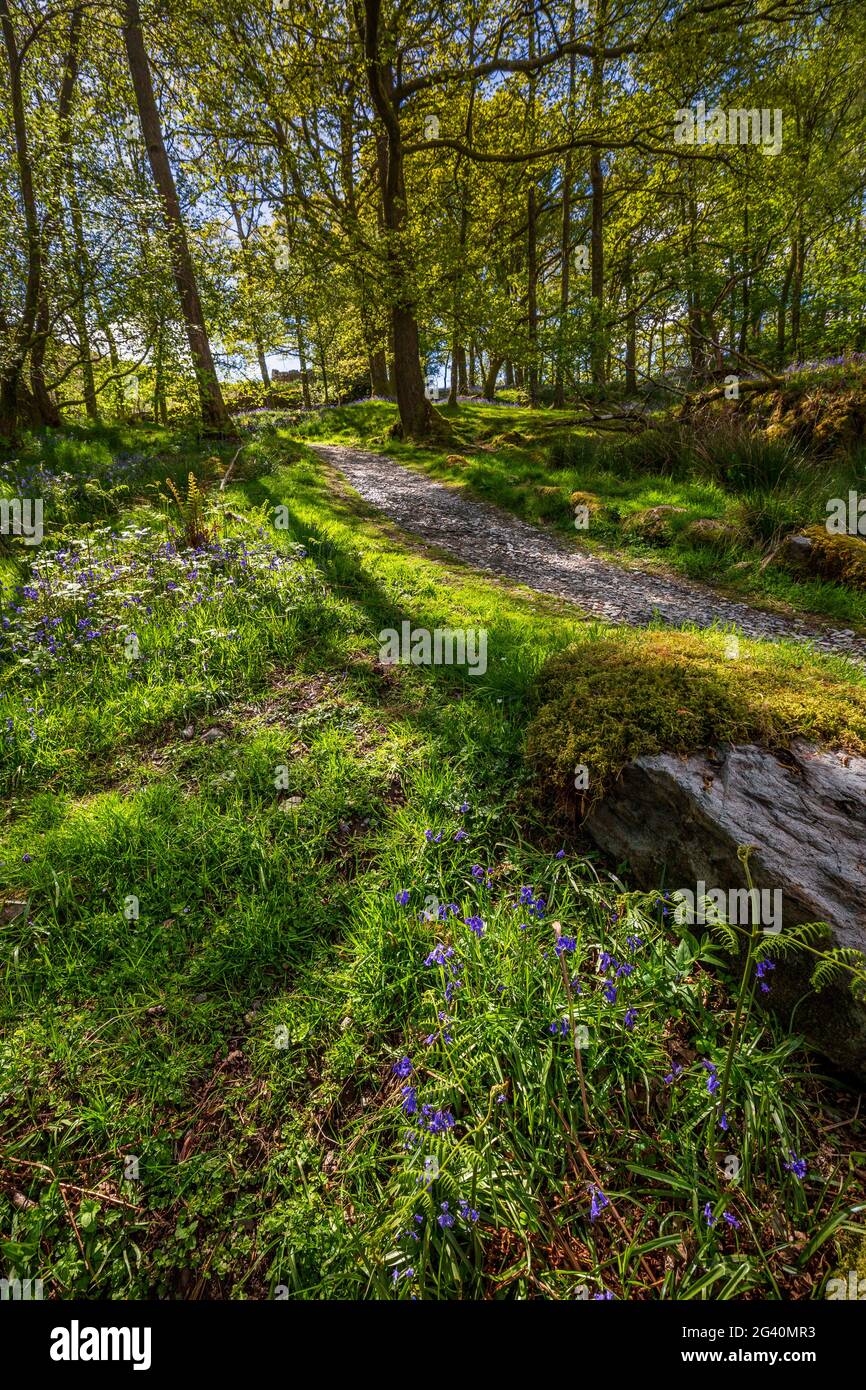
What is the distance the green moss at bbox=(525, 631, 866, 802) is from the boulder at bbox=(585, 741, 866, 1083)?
0.12 metres

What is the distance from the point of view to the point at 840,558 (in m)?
6.85

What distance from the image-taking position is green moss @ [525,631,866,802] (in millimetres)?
3096

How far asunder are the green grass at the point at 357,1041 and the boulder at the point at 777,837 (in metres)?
0.20

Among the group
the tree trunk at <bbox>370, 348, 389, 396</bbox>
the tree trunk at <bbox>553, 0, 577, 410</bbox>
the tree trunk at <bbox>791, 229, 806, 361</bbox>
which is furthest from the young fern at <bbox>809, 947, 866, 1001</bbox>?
the tree trunk at <bbox>370, 348, 389, 396</bbox>

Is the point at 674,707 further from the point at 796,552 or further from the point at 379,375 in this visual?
the point at 379,375

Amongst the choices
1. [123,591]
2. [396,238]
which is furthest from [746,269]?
[123,591]

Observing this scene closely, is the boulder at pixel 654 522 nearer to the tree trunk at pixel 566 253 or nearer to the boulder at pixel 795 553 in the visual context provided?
the boulder at pixel 795 553

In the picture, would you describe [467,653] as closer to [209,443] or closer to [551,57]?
[209,443]

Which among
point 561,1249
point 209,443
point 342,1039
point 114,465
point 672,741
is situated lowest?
point 561,1249

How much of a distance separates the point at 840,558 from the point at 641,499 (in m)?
3.82

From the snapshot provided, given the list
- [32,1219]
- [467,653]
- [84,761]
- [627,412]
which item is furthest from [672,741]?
[627,412]

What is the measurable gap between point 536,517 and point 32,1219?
34.8ft

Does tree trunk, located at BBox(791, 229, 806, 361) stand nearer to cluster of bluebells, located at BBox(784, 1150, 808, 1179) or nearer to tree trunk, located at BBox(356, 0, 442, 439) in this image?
tree trunk, located at BBox(356, 0, 442, 439)

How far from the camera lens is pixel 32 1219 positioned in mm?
1938
